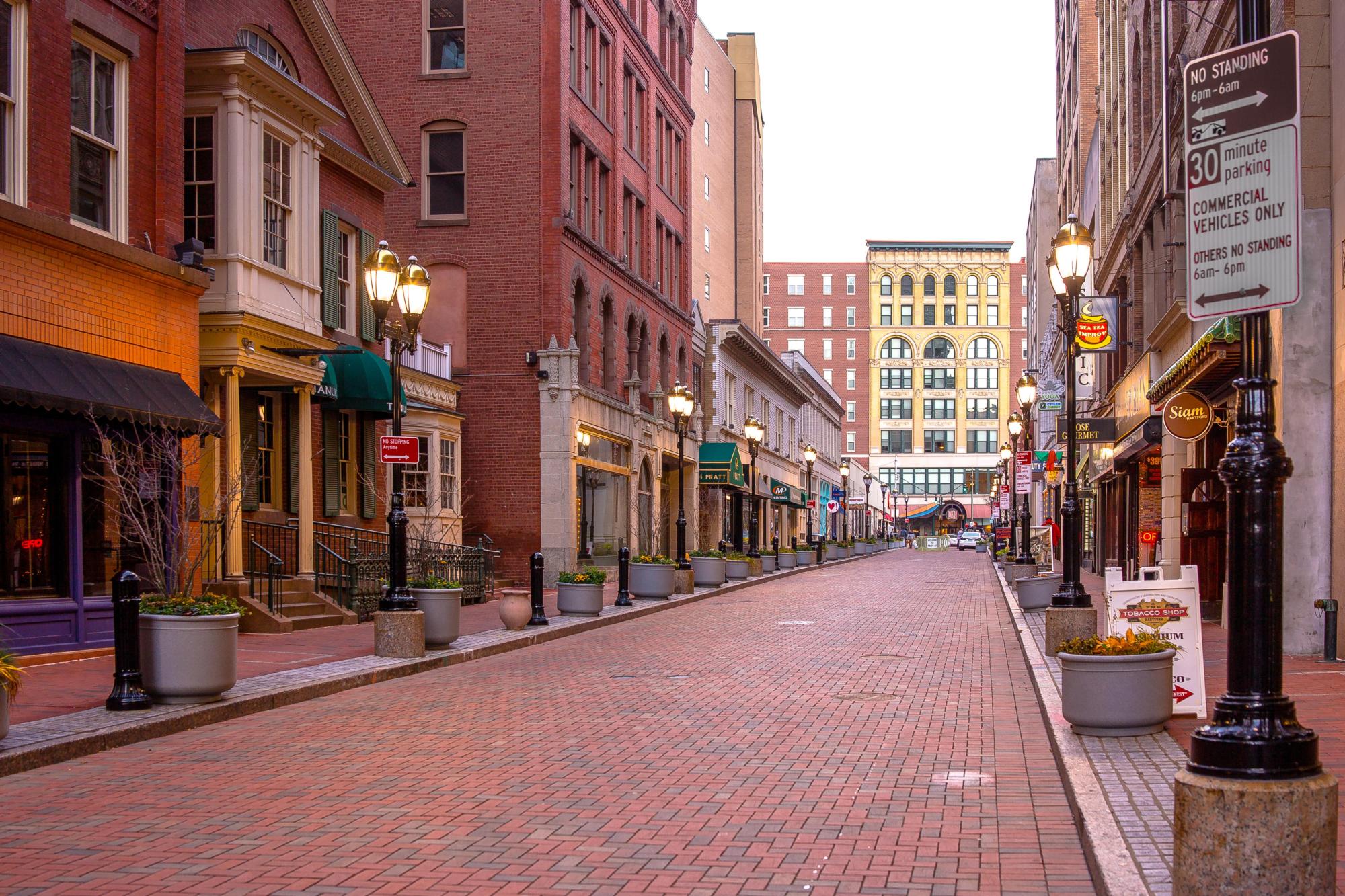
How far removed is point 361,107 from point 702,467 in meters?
27.8

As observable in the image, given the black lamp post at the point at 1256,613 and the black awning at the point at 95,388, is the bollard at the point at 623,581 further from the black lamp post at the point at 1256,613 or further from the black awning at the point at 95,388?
the black lamp post at the point at 1256,613

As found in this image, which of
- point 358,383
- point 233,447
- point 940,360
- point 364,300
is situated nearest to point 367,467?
point 358,383

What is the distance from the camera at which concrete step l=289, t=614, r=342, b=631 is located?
830 inches

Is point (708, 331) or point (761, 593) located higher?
point (708, 331)

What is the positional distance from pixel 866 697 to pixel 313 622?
10790mm

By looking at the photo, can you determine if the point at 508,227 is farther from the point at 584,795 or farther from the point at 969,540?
the point at 969,540

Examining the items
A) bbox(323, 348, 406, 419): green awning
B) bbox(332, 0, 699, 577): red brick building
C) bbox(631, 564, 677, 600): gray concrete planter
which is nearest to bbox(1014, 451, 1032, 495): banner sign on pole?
bbox(332, 0, 699, 577): red brick building

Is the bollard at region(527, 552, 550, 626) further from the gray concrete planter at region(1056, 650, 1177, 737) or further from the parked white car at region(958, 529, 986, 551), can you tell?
the parked white car at region(958, 529, 986, 551)

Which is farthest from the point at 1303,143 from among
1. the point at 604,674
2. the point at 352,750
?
the point at 352,750

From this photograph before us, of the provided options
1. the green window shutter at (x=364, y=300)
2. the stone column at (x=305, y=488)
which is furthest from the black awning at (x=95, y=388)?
the green window shutter at (x=364, y=300)

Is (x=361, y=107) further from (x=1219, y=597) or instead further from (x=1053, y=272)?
(x=1219, y=597)

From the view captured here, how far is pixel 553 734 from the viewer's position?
38.3ft

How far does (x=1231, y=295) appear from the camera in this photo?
5902 mm

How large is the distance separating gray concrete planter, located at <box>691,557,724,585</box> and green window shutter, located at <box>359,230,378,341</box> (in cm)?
1177
